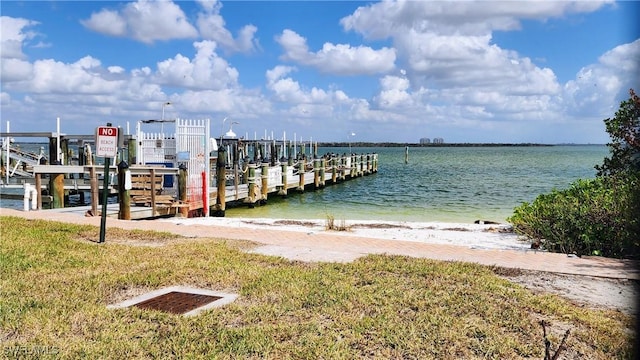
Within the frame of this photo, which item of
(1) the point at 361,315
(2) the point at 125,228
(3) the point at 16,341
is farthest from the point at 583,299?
(2) the point at 125,228

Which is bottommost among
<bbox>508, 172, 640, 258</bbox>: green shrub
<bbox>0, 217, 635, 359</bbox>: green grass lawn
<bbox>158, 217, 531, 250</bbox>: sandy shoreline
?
<bbox>158, 217, 531, 250</bbox>: sandy shoreline

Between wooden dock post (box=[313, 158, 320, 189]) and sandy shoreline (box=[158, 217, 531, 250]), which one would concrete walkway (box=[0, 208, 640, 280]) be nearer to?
sandy shoreline (box=[158, 217, 531, 250])

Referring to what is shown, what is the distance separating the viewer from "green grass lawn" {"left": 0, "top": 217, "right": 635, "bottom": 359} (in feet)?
14.4

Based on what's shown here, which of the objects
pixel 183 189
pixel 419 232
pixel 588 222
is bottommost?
pixel 419 232

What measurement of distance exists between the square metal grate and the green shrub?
6.08 m

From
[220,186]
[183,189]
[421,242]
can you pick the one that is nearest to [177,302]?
[421,242]

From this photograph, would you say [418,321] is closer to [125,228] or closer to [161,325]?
[161,325]

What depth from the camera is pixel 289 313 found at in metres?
5.30

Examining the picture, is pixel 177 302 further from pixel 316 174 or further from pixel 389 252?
pixel 316 174

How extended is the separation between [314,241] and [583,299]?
A: 4809 mm

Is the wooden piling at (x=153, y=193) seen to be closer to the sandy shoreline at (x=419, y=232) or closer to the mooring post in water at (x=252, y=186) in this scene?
the sandy shoreline at (x=419, y=232)

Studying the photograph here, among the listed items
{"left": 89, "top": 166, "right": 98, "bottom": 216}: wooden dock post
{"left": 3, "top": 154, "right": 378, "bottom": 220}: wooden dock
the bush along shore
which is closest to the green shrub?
the bush along shore

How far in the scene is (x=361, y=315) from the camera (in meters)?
5.22

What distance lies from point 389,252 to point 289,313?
371 cm
